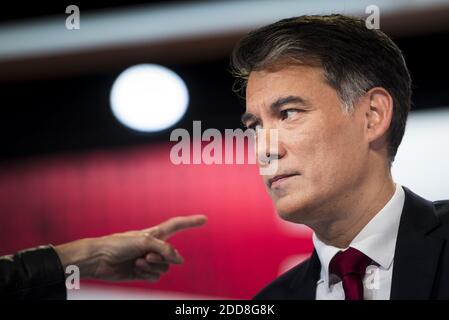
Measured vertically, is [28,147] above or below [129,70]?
below

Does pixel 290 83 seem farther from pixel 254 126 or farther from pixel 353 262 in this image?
pixel 353 262

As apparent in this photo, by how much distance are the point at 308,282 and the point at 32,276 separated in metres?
0.50

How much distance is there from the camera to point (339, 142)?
112 centimetres

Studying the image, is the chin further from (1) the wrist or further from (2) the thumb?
(1) the wrist

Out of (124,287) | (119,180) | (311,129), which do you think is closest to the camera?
(311,129)

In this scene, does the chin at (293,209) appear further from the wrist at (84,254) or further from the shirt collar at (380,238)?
the wrist at (84,254)

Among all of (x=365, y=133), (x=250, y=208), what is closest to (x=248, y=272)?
(x=250, y=208)

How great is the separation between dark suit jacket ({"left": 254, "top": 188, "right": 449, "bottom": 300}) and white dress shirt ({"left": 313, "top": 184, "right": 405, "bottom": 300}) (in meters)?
0.02

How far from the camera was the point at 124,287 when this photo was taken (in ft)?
5.78

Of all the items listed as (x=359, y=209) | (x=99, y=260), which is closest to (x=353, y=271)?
(x=359, y=209)

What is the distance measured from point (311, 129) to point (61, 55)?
112 cm

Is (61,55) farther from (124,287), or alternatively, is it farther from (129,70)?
(124,287)

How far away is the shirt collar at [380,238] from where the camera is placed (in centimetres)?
108

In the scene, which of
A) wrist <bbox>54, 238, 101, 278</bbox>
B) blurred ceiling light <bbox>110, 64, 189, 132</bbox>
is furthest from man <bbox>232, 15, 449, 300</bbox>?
blurred ceiling light <bbox>110, 64, 189, 132</bbox>
